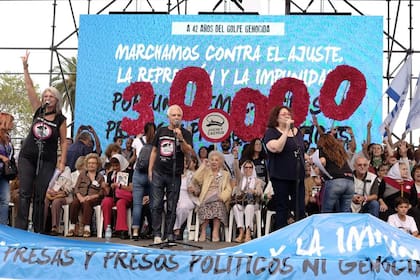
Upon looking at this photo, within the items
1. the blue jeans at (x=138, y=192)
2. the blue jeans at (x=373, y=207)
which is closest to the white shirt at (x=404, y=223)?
the blue jeans at (x=373, y=207)

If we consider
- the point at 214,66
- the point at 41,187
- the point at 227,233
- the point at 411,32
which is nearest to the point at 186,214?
the point at 227,233

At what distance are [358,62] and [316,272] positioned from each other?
762cm

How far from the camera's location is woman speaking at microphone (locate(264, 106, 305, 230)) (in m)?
5.91

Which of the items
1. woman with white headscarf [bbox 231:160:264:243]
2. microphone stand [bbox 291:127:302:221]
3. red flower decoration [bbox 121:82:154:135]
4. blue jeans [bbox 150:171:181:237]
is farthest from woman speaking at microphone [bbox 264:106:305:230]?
red flower decoration [bbox 121:82:154:135]

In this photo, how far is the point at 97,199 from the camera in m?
7.97

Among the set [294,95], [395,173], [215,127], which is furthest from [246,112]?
[395,173]

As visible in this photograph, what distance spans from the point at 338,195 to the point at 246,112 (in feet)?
8.81

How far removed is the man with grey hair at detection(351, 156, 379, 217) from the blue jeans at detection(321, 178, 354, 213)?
843 millimetres

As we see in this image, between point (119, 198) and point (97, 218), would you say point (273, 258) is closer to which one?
point (119, 198)

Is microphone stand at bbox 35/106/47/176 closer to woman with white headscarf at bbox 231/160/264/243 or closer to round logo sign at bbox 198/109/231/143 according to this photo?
woman with white headscarf at bbox 231/160/264/243

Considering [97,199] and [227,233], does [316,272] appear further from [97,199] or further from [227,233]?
[97,199]

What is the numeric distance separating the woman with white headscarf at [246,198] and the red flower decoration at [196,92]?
1.23 metres

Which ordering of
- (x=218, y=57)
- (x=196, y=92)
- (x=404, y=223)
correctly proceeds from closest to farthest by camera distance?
1. (x=404, y=223)
2. (x=196, y=92)
3. (x=218, y=57)

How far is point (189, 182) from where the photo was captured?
26.4 ft
